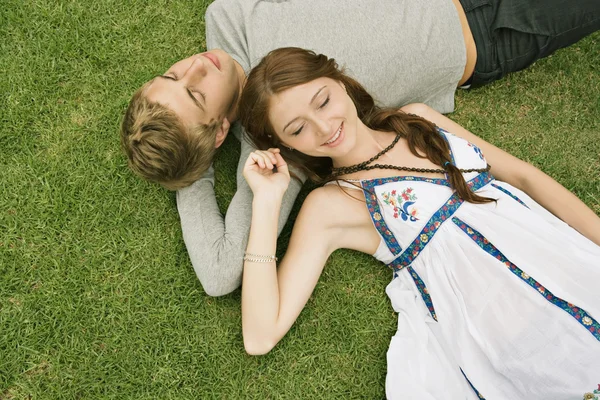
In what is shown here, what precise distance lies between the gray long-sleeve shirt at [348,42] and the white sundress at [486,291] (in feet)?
1.75

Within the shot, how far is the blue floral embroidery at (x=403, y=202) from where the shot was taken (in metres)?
2.96

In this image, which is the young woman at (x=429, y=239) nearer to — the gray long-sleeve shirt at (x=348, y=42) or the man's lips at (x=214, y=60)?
the gray long-sleeve shirt at (x=348, y=42)

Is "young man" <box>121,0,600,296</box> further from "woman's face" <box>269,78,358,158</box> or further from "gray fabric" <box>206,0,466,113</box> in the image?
"woman's face" <box>269,78,358,158</box>

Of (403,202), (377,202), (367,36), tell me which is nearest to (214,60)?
(367,36)

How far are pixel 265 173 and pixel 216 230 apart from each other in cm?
49

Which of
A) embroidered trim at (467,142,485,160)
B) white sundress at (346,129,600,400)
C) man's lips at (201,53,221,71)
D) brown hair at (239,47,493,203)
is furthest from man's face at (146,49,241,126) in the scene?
embroidered trim at (467,142,485,160)

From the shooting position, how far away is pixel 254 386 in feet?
10.8

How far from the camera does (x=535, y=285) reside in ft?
9.23

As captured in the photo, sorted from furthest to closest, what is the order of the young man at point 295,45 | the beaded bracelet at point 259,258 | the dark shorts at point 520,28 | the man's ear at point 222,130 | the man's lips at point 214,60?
the dark shorts at point 520,28
the man's ear at point 222,130
the man's lips at point 214,60
the young man at point 295,45
the beaded bracelet at point 259,258

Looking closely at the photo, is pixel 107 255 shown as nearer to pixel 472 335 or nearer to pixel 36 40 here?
pixel 36 40

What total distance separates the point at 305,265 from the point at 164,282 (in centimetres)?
111

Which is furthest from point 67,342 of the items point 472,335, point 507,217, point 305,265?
point 507,217

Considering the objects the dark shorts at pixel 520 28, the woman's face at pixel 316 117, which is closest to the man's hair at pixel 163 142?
the woman's face at pixel 316 117

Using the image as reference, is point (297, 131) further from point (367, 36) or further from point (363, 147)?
point (367, 36)
